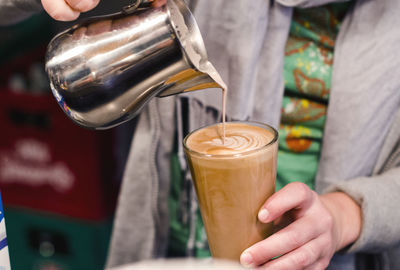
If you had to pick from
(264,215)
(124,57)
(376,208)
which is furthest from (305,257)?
(124,57)

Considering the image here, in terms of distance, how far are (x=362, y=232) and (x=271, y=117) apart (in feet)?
1.08

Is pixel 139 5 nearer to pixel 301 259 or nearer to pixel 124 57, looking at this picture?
pixel 124 57

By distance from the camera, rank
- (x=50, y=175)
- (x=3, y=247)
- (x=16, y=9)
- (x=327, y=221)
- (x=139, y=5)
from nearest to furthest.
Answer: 1. (x=3, y=247)
2. (x=139, y=5)
3. (x=327, y=221)
4. (x=16, y=9)
5. (x=50, y=175)

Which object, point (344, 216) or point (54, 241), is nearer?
point (344, 216)

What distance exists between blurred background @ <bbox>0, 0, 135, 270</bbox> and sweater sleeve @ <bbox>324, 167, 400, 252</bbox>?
1057 mm

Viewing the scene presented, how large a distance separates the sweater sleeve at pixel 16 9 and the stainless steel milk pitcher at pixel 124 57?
0.29 metres

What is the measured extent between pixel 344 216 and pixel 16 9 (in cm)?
84

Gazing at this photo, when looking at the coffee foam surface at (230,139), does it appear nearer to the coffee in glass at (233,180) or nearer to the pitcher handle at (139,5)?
the coffee in glass at (233,180)

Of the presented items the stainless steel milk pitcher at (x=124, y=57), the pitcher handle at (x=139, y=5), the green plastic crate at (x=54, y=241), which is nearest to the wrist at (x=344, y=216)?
the stainless steel milk pitcher at (x=124, y=57)

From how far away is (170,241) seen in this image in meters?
1.24

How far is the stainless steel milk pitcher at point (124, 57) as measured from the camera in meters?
0.66

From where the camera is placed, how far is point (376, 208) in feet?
2.97

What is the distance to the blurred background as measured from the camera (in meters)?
1.73

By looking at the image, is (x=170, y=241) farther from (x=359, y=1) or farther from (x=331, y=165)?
(x=359, y=1)
